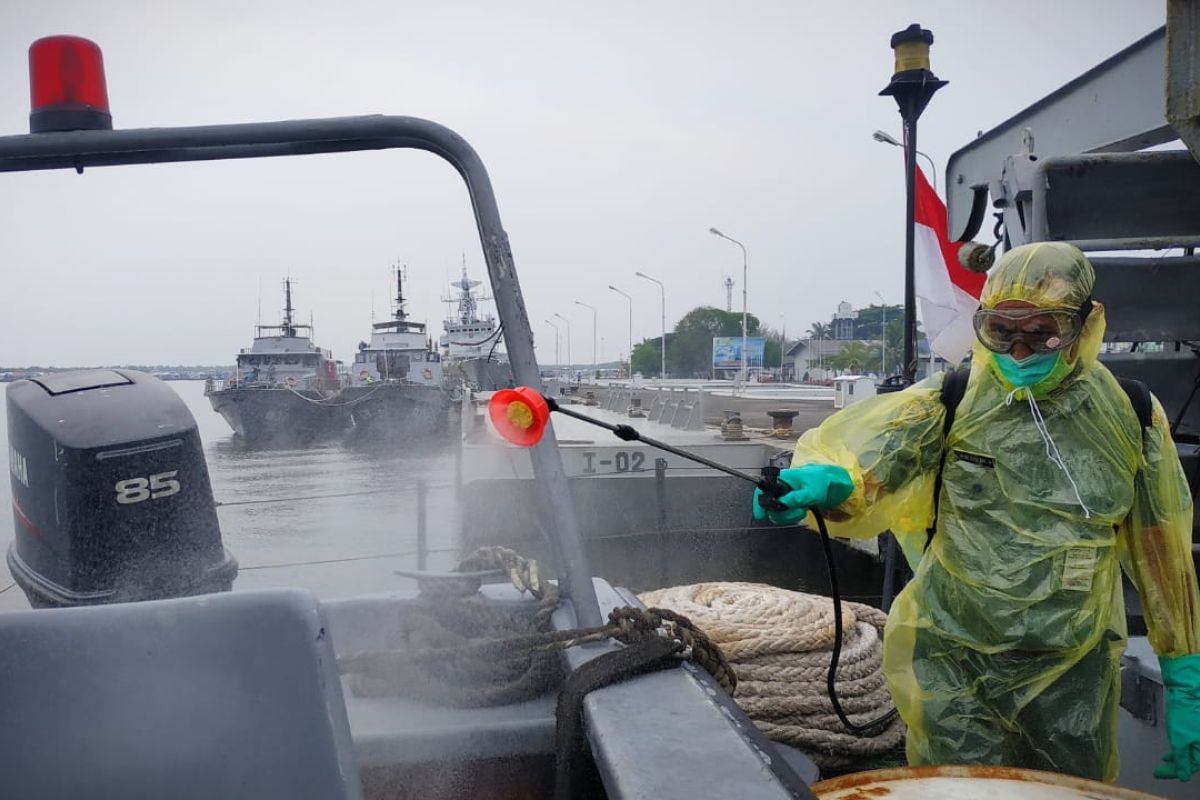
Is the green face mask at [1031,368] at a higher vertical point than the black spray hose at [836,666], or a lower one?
higher

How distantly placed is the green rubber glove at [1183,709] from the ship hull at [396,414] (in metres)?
29.0

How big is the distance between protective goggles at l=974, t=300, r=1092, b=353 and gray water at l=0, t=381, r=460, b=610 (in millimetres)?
2118

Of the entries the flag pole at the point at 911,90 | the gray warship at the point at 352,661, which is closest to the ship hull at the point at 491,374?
the gray warship at the point at 352,661

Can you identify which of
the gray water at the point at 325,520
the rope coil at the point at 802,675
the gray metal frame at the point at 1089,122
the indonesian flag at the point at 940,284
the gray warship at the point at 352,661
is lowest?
the gray water at the point at 325,520

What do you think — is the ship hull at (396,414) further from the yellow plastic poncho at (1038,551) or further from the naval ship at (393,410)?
the yellow plastic poncho at (1038,551)

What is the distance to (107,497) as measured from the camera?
2256 millimetres

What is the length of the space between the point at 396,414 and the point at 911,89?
89.3 feet

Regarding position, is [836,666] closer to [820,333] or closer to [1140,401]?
[1140,401]

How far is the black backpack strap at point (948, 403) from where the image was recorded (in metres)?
2.29

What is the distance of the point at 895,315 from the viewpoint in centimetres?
10100

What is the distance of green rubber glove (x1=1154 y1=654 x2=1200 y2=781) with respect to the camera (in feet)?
6.66

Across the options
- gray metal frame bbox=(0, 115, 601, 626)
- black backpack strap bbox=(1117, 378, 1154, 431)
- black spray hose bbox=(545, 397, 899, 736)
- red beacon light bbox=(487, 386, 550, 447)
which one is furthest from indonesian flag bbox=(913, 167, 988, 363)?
red beacon light bbox=(487, 386, 550, 447)

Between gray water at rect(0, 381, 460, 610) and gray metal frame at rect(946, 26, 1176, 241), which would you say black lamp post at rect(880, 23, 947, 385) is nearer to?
gray metal frame at rect(946, 26, 1176, 241)

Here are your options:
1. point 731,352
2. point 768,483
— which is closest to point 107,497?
point 768,483
